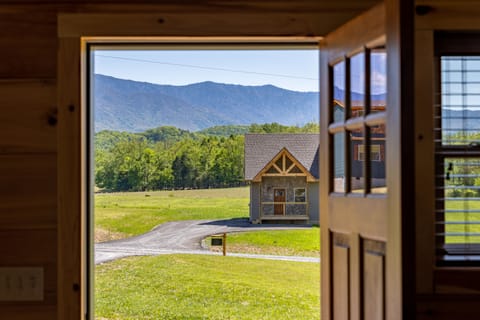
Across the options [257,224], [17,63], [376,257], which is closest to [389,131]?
[376,257]

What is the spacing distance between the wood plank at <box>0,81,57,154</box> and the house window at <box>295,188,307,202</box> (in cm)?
208

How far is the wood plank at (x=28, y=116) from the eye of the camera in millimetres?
1766

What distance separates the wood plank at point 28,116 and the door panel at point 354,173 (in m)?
0.98

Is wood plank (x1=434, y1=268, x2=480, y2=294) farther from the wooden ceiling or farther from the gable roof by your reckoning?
the gable roof

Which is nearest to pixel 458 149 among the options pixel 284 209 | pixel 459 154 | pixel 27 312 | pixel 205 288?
pixel 459 154

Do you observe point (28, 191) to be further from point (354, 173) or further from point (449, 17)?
point (449, 17)

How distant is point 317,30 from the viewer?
1.79 m

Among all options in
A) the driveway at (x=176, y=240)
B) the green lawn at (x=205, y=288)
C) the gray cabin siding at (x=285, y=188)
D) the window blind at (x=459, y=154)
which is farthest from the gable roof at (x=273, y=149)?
the window blind at (x=459, y=154)

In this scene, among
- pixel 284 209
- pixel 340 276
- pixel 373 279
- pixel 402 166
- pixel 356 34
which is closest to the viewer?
pixel 402 166

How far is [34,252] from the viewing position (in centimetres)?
175

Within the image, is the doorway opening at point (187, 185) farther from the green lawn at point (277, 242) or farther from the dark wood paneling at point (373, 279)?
the dark wood paneling at point (373, 279)

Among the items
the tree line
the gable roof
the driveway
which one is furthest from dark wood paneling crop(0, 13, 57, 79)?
the driveway

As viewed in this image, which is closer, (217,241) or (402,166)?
(402,166)

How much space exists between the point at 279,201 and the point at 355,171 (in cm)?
194
